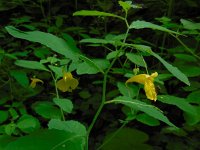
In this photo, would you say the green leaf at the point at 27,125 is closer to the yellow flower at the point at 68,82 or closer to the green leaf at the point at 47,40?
the yellow flower at the point at 68,82

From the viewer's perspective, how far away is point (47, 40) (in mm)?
708

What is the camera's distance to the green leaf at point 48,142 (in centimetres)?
61

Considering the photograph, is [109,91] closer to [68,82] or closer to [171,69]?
[68,82]

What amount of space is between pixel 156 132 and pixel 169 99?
2.32 ft

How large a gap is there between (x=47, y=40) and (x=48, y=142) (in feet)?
0.72

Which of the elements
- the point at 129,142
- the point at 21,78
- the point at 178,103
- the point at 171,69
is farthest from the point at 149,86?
the point at 21,78

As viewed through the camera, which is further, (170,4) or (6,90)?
(170,4)

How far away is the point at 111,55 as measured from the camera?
1133 mm

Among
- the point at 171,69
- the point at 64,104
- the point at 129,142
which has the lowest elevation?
the point at 129,142

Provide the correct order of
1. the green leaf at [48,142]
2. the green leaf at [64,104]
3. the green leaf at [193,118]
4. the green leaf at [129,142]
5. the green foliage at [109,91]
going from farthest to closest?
the green leaf at [129,142]
the green leaf at [193,118]
the green leaf at [64,104]
the green foliage at [109,91]
the green leaf at [48,142]

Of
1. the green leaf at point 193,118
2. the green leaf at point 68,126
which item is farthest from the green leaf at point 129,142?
the green leaf at point 68,126

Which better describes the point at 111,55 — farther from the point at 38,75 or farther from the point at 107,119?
the point at 38,75

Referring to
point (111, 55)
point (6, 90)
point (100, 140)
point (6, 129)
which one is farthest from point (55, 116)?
point (6, 90)

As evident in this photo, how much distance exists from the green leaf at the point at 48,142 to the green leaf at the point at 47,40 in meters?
0.18
